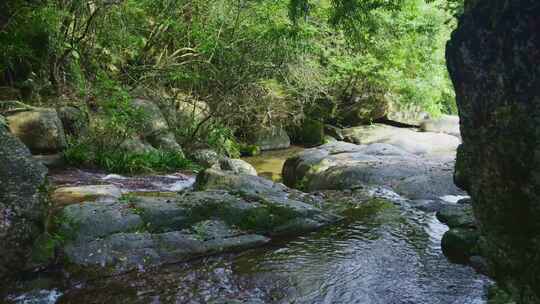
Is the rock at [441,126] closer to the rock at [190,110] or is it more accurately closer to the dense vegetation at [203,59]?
the dense vegetation at [203,59]

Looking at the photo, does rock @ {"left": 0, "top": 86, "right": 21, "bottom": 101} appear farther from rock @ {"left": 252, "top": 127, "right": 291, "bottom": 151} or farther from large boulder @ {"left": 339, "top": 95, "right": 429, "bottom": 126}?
large boulder @ {"left": 339, "top": 95, "right": 429, "bottom": 126}

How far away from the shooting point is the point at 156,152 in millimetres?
11742

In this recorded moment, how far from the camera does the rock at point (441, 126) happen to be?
2027cm

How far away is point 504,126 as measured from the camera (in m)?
2.77

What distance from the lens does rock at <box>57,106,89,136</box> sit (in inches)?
439

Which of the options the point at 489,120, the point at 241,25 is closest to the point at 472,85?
the point at 489,120

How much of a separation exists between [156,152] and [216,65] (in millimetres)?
3674

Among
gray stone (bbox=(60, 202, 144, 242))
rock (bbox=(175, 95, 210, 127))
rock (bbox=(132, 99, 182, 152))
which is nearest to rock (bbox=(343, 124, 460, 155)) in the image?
rock (bbox=(175, 95, 210, 127))

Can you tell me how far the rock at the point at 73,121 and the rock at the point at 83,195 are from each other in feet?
13.7

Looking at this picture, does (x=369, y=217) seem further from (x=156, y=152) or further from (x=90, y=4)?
(x=90, y=4)

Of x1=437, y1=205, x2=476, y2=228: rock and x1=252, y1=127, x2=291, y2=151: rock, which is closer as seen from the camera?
x1=437, y1=205, x2=476, y2=228: rock

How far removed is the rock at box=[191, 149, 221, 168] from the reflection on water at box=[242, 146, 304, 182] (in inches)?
52.7

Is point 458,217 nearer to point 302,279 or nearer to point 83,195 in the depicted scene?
point 302,279

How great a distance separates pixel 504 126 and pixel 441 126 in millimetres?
18799
